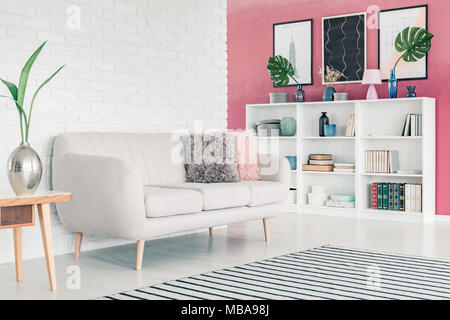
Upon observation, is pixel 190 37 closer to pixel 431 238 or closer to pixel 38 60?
pixel 38 60

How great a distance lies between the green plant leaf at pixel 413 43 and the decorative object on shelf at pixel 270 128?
1457mm

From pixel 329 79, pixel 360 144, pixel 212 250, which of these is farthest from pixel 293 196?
pixel 212 250

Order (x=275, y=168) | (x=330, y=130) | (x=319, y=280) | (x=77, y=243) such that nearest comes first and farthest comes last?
(x=319, y=280), (x=77, y=243), (x=275, y=168), (x=330, y=130)

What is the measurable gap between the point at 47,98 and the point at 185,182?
Answer: 3.79ft

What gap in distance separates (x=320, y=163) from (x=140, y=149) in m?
2.57

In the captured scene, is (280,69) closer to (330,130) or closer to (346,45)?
(346,45)

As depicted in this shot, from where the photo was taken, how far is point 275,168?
455 centimetres

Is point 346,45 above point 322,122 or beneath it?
above

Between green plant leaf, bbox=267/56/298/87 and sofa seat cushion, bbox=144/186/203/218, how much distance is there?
10.2 feet

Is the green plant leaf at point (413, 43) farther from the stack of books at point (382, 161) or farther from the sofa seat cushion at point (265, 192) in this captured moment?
the sofa seat cushion at point (265, 192)

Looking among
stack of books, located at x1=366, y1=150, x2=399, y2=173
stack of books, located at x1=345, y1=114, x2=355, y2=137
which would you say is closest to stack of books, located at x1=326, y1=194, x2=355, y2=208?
stack of books, located at x1=366, y1=150, x2=399, y2=173

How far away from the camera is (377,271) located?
3.39m

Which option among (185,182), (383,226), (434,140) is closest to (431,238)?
(383,226)

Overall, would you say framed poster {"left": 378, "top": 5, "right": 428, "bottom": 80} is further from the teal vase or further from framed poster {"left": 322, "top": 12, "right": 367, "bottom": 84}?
the teal vase
